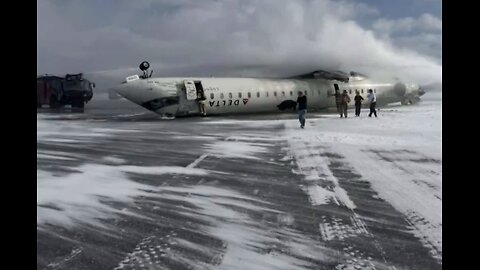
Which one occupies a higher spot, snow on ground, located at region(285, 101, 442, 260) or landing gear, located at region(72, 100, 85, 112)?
landing gear, located at region(72, 100, 85, 112)

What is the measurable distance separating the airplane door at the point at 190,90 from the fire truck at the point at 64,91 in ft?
37.8

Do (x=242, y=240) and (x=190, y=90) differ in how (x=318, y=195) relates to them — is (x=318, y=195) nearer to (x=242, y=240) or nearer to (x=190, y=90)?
(x=242, y=240)

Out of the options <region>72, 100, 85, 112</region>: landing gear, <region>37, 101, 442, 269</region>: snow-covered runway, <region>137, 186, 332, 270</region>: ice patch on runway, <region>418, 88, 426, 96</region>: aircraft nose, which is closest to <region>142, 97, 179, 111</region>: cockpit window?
<region>37, 101, 442, 269</region>: snow-covered runway

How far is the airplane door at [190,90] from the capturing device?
20844mm

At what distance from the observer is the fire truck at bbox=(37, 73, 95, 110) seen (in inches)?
1085

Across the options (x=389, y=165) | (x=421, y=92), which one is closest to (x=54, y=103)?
(x=389, y=165)

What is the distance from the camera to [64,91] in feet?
92.4

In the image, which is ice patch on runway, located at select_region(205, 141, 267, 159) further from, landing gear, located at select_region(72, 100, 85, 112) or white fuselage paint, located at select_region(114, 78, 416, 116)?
landing gear, located at select_region(72, 100, 85, 112)

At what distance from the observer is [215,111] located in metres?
21.9

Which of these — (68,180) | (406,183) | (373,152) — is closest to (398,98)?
(373,152)

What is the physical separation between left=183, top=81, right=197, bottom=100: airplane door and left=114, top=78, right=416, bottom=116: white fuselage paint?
22 centimetres

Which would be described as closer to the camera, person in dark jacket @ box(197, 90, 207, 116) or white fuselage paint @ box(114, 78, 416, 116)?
white fuselage paint @ box(114, 78, 416, 116)

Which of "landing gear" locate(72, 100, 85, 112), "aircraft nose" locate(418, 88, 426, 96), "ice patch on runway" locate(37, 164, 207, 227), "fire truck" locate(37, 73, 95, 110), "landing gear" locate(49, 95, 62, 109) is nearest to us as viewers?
"ice patch on runway" locate(37, 164, 207, 227)

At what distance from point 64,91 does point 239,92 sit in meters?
14.6
